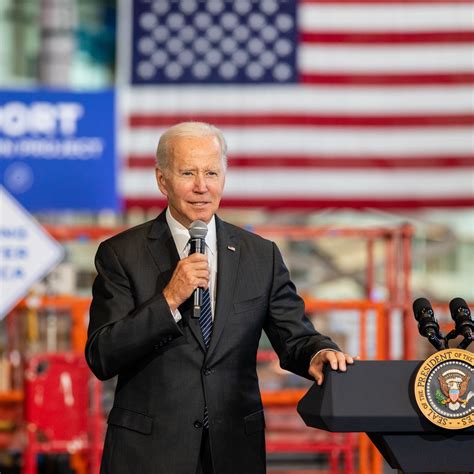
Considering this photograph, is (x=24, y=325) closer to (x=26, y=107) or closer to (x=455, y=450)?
(x=26, y=107)

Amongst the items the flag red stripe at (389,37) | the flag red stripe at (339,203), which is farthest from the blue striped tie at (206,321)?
the flag red stripe at (389,37)

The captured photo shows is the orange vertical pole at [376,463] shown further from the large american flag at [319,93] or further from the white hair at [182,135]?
the white hair at [182,135]

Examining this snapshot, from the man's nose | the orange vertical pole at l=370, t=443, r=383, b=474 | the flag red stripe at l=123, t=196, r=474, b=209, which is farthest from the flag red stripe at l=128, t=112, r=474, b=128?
the man's nose

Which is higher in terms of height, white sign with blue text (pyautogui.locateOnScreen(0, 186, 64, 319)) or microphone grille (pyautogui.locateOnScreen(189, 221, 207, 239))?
microphone grille (pyautogui.locateOnScreen(189, 221, 207, 239))

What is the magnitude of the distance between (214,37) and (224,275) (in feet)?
25.1

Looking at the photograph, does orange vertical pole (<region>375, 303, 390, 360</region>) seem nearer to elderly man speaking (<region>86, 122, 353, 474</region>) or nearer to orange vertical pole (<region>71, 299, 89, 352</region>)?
orange vertical pole (<region>71, 299, 89, 352</region>)

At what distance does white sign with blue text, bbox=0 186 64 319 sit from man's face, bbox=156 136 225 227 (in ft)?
15.2

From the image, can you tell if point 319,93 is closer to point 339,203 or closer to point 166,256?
point 339,203

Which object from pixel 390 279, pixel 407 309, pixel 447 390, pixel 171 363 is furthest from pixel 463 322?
pixel 390 279

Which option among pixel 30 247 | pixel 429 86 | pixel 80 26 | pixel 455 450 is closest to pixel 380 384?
pixel 455 450

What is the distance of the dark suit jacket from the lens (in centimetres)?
371

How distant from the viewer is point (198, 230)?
3695mm

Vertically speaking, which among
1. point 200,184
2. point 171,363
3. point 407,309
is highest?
point 200,184

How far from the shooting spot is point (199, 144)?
3.81 m
